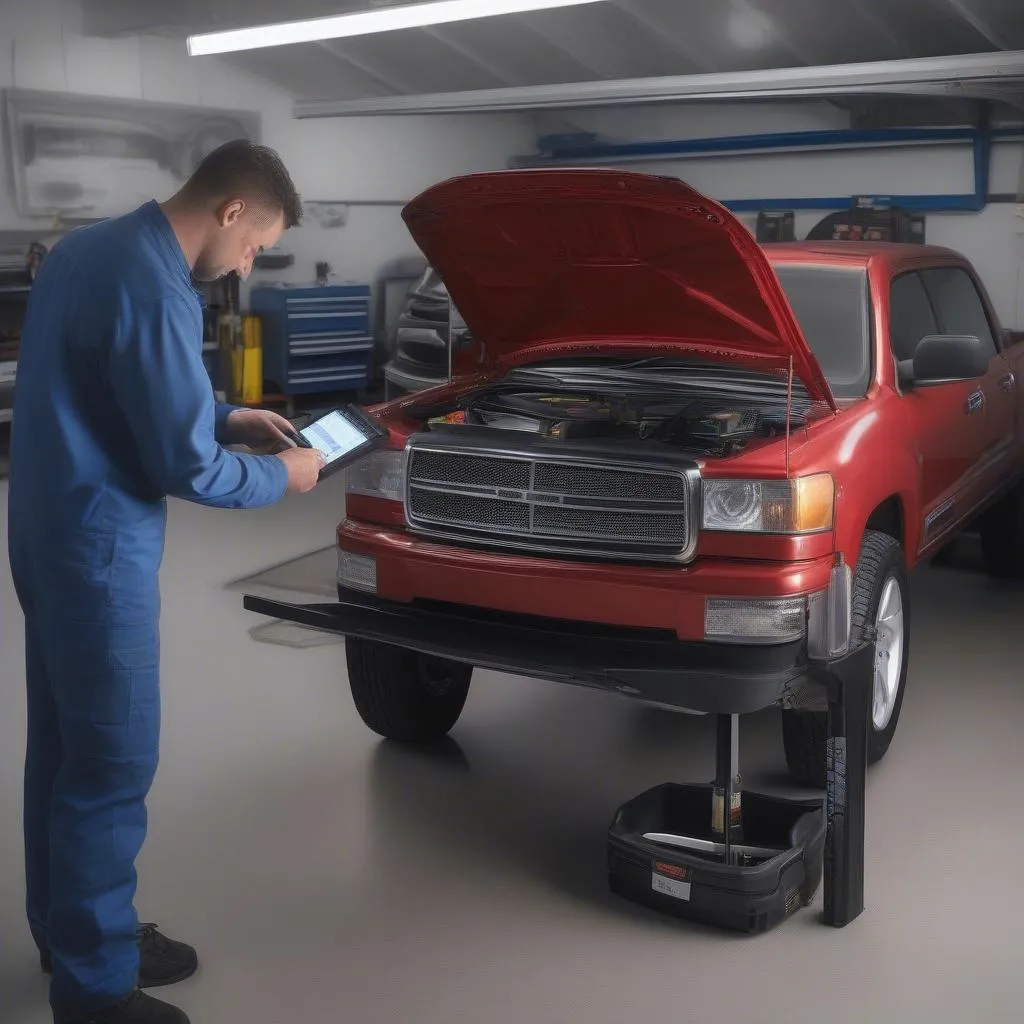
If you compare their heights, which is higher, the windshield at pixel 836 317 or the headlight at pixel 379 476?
the windshield at pixel 836 317

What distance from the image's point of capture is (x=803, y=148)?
410 inches

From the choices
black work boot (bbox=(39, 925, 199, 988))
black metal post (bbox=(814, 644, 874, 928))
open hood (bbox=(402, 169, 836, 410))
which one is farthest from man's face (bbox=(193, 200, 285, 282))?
black metal post (bbox=(814, 644, 874, 928))

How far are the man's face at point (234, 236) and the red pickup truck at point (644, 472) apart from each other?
2.68 ft

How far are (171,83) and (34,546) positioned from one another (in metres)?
8.76

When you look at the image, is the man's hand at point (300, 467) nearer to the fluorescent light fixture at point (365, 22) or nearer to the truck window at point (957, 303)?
the truck window at point (957, 303)

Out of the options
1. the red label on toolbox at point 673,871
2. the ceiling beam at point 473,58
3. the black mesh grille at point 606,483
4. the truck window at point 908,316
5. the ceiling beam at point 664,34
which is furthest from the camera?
the ceiling beam at point 473,58

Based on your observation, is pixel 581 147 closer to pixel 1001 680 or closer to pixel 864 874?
pixel 1001 680

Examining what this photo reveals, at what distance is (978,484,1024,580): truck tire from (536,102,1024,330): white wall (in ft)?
15.2

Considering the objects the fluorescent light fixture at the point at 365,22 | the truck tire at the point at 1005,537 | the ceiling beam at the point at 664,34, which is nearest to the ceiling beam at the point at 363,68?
the fluorescent light fixture at the point at 365,22

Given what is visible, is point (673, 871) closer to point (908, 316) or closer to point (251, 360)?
point (908, 316)

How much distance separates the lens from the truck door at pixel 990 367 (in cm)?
458

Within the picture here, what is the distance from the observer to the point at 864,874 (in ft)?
9.73

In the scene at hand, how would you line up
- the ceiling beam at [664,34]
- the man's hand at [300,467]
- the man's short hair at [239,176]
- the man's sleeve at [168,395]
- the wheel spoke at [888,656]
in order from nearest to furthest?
the man's sleeve at [168,395], the man's short hair at [239,176], the man's hand at [300,467], the wheel spoke at [888,656], the ceiling beam at [664,34]

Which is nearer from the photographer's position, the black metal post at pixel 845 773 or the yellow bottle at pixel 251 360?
the black metal post at pixel 845 773
